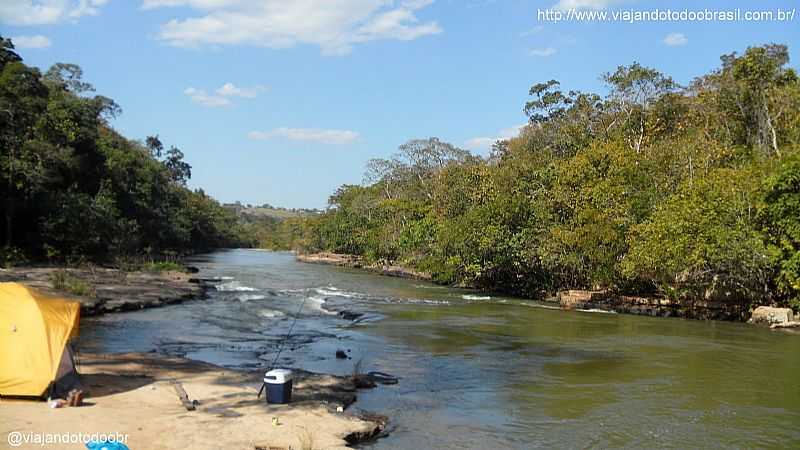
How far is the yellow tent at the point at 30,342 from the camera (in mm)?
10031

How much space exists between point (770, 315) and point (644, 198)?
8778 mm

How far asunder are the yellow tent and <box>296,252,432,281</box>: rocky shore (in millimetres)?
42552

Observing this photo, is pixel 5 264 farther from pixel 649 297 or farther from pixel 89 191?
pixel 649 297

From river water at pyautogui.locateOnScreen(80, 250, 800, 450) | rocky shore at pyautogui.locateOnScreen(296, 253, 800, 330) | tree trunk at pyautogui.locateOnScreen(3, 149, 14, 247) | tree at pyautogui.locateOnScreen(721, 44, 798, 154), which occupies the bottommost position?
river water at pyautogui.locateOnScreen(80, 250, 800, 450)

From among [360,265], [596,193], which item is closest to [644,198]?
[596,193]

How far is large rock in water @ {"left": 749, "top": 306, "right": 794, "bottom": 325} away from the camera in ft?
82.8

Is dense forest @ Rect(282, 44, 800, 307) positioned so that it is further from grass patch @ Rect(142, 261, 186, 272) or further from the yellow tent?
the yellow tent

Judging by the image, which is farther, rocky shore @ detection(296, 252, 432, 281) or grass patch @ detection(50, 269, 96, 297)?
rocky shore @ detection(296, 252, 432, 281)

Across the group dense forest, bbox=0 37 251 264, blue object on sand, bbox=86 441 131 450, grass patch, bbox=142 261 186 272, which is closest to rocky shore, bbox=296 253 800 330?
grass patch, bbox=142 261 186 272

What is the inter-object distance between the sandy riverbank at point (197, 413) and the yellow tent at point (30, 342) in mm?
317

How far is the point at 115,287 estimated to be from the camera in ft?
96.1

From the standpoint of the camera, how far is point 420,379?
15414 millimetres

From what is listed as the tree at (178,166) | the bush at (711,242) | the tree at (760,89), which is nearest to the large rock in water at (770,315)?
the bush at (711,242)

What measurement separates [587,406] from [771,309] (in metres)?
16.6
